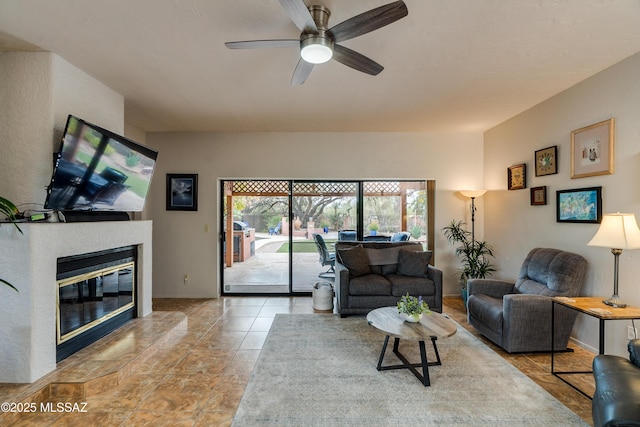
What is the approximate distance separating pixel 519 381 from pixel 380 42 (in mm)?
2923

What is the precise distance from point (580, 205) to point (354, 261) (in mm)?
2548

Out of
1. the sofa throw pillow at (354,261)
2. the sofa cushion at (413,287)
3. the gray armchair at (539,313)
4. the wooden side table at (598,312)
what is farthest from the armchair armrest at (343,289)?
the wooden side table at (598,312)

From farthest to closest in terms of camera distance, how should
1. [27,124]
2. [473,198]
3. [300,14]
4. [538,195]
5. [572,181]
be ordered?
[473,198] → [538,195] → [572,181] → [27,124] → [300,14]

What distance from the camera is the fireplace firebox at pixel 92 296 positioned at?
2.44m

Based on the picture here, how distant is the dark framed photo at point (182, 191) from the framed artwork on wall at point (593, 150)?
16.5 feet

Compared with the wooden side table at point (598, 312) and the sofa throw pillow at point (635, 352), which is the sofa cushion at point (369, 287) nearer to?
the wooden side table at point (598, 312)

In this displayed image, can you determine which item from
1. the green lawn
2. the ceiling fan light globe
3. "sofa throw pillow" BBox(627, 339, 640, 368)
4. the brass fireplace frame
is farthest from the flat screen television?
"sofa throw pillow" BBox(627, 339, 640, 368)

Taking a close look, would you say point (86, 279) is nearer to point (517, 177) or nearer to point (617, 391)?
point (617, 391)

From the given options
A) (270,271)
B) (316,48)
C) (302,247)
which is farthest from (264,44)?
(270,271)

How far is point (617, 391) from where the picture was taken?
1.42 metres

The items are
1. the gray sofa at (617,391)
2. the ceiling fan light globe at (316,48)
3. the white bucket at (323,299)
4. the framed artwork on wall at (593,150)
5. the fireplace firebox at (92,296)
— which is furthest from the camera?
the white bucket at (323,299)

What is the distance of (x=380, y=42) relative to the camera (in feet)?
7.58

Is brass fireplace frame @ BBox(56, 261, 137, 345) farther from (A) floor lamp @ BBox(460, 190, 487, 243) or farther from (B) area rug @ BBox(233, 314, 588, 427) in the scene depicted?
(A) floor lamp @ BBox(460, 190, 487, 243)

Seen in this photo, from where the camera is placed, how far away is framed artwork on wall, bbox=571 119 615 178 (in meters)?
2.71
